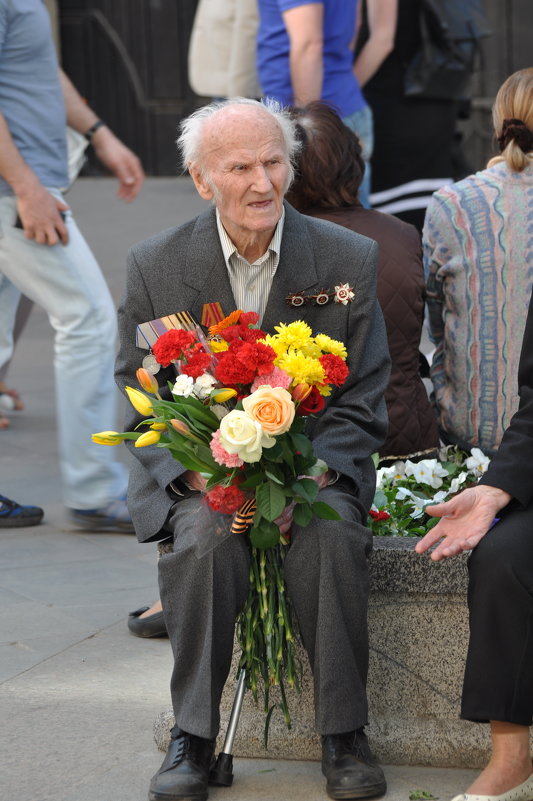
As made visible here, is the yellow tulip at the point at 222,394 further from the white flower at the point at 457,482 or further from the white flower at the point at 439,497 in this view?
the white flower at the point at 457,482

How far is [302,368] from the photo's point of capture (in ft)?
9.96

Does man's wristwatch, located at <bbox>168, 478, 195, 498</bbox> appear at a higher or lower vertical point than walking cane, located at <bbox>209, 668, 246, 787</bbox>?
higher

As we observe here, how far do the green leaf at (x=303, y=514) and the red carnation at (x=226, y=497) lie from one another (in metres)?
0.13

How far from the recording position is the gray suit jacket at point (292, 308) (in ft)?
11.2

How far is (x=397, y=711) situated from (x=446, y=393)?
122cm

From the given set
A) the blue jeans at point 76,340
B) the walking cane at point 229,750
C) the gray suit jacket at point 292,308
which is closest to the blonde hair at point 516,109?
the gray suit jacket at point 292,308

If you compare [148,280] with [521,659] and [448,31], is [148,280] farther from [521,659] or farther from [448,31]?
[448,31]

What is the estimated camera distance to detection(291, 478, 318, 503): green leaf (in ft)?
9.95

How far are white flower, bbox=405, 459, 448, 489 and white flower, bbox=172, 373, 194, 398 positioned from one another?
113cm

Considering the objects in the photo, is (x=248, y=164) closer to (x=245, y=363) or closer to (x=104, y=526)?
(x=245, y=363)

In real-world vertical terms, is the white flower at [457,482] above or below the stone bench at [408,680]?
above

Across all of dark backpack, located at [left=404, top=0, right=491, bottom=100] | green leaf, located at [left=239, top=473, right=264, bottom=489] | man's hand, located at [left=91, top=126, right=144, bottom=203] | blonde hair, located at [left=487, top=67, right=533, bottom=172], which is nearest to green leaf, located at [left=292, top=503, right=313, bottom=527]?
green leaf, located at [left=239, top=473, right=264, bottom=489]

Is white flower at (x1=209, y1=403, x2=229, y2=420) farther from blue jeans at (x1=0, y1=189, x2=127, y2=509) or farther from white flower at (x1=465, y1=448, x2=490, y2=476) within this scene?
blue jeans at (x1=0, y1=189, x2=127, y2=509)

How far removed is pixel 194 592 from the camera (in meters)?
3.15
